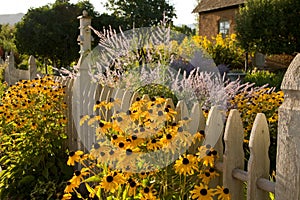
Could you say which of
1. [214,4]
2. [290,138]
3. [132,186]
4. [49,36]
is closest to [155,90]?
[132,186]

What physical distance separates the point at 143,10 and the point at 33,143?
27460 mm

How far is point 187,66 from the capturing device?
21.4 ft

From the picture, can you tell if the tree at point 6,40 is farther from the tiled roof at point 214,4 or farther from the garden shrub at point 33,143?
the garden shrub at point 33,143

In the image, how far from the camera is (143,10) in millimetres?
30266

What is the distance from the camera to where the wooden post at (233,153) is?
1.94 meters

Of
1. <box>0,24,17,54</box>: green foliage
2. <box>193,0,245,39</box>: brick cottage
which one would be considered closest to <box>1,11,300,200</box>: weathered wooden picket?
<box>193,0,245,39</box>: brick cottage

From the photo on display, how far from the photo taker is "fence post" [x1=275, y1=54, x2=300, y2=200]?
1487 mm

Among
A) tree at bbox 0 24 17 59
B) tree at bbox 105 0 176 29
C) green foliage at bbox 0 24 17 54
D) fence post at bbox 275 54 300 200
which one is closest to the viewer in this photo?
fence post at bbox 275 54 300 200

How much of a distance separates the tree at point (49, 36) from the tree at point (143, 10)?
36.0ft

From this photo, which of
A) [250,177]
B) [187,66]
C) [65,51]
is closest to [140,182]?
[250,177]

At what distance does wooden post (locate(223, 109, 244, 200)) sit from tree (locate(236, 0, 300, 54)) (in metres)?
11.3

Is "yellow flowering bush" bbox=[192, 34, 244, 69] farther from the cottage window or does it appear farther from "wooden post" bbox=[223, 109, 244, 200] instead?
"wooden post" bbox=[223, 109, 244, 200]

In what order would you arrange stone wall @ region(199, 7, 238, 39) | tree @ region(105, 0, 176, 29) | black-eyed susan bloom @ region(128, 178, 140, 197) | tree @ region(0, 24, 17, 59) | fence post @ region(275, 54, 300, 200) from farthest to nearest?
tree @ region(105, 0, 176, 29), tree @ region(0, 24, 17, 59), stone wall @ region(199, 7, 238, 39), black-eyed susan bloom @ region(128, 178, 140, 197), fence post @ region(275, 54, 300, 200)

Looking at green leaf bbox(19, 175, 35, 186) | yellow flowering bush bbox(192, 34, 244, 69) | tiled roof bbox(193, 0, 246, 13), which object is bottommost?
green leaf bbox(19, 175, 35, 186)
